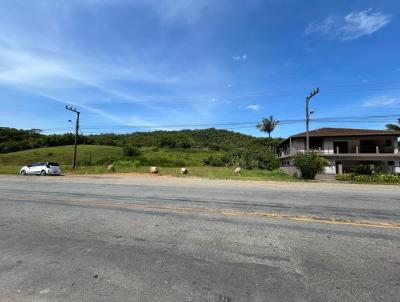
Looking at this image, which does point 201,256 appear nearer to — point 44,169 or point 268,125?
point 44,169

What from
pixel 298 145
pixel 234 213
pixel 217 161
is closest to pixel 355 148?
pixel 298 145

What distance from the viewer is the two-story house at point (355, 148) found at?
39938 millimetres

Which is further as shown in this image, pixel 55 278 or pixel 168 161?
pixel 168 161

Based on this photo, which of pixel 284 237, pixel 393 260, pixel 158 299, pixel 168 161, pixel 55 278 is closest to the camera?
pixel 158 299

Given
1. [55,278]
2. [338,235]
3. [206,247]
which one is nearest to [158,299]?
[55,278]

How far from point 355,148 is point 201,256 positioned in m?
43.7

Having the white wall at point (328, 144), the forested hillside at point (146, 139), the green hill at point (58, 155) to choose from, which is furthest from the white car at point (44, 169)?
the forested hillside at point (146, 139)

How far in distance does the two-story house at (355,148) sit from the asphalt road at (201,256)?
34.4 m

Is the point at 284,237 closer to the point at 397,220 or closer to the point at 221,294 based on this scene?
the point at 221,294

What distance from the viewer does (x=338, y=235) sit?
223 inches

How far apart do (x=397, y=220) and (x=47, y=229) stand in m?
8.12

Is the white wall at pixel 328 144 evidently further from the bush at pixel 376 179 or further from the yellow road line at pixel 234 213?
the yellow road line at pixel 234 213

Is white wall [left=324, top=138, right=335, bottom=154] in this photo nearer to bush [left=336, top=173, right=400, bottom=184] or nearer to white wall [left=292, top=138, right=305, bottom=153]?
white wall [left=292, top=138, right=305, bottom=153]

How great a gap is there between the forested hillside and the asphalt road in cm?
7526
